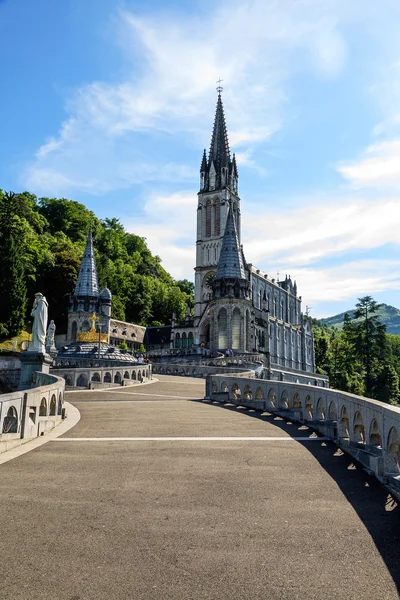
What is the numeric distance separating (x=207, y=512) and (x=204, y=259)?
93.1 m

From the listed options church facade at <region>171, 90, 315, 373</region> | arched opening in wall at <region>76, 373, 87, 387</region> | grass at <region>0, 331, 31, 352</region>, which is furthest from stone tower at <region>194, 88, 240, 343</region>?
arched opening in wall at <region>76, 373, 87, 387</region>

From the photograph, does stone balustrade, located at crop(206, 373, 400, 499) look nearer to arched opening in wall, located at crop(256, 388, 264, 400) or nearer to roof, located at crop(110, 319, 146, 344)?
arched opening in wall, located at crop(256, 388, 264, 400)

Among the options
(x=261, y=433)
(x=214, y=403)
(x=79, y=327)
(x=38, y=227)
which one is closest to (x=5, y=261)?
(x=79, y=327)

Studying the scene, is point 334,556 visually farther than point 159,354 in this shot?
No

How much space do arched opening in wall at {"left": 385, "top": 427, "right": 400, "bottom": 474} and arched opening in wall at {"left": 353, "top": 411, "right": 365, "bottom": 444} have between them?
184 cm

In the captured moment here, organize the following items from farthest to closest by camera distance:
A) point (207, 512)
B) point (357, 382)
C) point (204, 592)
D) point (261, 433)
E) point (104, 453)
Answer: point (357, 382)
point (261, 433)
point (104, 453)
point (207, 512)
point (204, 592)

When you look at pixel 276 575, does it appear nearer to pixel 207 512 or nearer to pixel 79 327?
pixel 207 512

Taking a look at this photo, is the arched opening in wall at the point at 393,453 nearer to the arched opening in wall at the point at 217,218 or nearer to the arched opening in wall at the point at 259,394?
the arched opening in wall at the point at 259,394

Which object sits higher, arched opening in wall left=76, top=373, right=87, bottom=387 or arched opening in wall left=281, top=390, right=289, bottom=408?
arched opening in wall left=76, top=373, right=87, bottom=387

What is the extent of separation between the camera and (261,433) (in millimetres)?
12148

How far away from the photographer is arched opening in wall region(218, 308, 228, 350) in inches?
2421

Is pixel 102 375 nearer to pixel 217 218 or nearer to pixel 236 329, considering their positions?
pixel 236 329

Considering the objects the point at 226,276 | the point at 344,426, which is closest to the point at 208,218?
the point at 226,276

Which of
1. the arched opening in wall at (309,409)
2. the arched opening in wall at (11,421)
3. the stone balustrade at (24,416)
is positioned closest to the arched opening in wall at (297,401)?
the arched opening in wall at (309,409)
